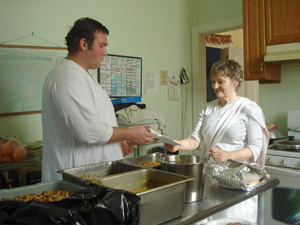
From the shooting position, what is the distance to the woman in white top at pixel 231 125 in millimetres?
1824

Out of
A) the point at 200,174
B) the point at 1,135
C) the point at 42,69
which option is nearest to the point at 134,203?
the point at 200,174

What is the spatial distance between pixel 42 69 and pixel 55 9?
557 mm

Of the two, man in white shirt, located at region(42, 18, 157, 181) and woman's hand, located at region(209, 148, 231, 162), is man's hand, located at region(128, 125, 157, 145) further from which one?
woman's hand, located at region(209, 148, 231, 162)

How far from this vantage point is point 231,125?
1890mm

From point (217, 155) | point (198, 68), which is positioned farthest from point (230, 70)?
point (198, 68)

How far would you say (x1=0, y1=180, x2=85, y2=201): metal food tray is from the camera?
1062mm

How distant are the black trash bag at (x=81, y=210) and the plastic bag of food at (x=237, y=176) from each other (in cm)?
49

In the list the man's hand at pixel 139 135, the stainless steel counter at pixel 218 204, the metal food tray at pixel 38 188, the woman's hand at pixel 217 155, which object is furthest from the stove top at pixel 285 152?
the metal food tray at pixel 38 188

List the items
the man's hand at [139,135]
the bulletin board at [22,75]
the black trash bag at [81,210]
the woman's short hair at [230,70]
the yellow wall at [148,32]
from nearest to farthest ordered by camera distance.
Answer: the black trash bag at [81,210]
the man's hand at [139,135]
the woman's short hair at [230,70]
the bulletin board at [22,75]
the yellow wall at [148,32]

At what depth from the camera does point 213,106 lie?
2092mm

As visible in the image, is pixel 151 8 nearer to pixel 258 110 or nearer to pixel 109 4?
pixel 109 4

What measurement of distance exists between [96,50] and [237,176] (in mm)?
986

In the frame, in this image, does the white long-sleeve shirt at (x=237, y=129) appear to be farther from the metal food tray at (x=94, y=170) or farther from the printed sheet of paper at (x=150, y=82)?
the printed sheet of paper at (x=150, y=82)

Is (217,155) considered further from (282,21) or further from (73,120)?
(282,21)
